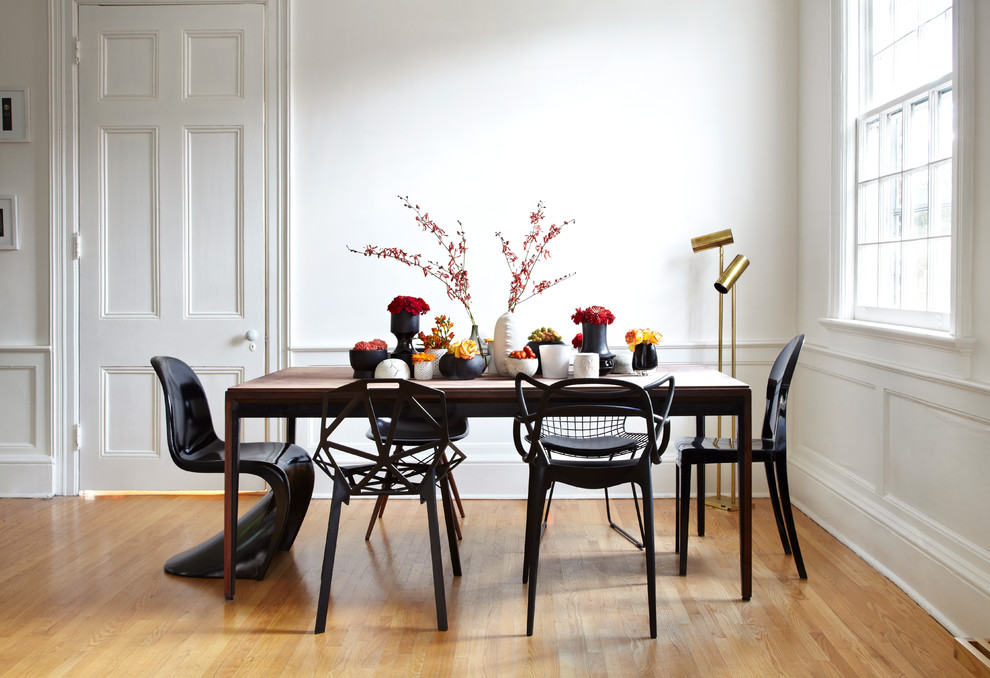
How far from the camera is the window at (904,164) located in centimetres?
309

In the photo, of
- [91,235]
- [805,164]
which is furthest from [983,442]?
[91,235]

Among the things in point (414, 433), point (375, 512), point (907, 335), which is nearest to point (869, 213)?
point (907, 335)

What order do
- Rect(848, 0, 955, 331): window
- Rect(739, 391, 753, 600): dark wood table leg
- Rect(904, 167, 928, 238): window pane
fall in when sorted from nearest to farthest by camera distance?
Rect(739, 391, 753, 600): dark wood table leg
Rect(848, 0, 955, 331): window
Rect(904, 167, 928, 238): window pane

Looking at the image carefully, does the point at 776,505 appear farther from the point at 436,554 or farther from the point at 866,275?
the point at 436,554

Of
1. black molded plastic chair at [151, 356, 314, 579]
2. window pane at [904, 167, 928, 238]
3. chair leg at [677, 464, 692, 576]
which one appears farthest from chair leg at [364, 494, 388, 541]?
window pane at [904, 167, 928, 238]

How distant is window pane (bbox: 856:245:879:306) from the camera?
12.1 ft

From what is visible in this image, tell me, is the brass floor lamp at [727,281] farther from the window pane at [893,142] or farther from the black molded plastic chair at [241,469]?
the black molded plastic chair at [241,469]

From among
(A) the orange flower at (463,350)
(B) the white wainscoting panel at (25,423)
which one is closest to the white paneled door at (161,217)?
(B) the white wainscoting panel at (25,423)

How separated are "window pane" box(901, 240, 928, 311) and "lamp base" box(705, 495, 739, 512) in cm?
138

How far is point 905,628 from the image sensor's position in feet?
9.07

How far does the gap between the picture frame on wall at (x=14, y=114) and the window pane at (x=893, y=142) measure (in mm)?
4371

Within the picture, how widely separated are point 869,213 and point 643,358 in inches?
51.5

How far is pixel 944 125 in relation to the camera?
10.1 feet

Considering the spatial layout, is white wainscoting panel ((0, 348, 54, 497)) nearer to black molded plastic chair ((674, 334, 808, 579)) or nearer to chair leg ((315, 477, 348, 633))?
chair leg ((315, 477, 348, 633))
